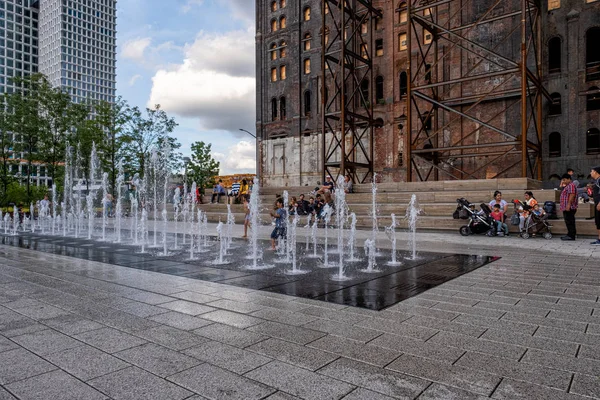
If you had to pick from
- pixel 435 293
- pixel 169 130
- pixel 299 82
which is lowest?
pixel 435 293

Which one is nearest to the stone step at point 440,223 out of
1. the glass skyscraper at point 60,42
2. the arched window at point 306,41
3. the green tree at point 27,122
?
the green tree at point 27,122

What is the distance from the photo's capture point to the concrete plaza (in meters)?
2.69

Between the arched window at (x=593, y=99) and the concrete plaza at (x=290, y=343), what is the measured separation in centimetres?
2146

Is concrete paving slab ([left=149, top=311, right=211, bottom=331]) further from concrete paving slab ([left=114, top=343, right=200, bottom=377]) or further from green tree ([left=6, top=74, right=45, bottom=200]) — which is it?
green tree ([left=6, top=74, right=45, bottom=200])

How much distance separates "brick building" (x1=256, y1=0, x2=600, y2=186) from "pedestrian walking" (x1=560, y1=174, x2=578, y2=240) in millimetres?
10189

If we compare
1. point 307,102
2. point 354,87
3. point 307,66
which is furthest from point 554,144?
point 307,66

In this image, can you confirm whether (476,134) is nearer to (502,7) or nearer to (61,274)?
(502,7)

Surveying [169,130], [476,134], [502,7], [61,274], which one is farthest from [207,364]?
[169,130]

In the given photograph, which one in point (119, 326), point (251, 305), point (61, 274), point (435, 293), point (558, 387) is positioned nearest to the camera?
point (558, 387)

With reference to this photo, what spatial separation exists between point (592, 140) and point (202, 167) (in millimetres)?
34814

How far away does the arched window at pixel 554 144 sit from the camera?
23959mm

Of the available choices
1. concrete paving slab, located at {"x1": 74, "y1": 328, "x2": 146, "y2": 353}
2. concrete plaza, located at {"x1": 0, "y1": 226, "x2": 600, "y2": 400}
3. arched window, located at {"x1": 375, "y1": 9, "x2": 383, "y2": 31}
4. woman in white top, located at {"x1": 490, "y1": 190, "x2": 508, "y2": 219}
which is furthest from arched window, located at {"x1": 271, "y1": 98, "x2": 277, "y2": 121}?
concrete paving slab, located at {"x1": 74, "y1": 328, "x2": 146, "y2": 353}

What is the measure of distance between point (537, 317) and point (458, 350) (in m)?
1.49

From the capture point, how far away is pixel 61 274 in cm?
698
